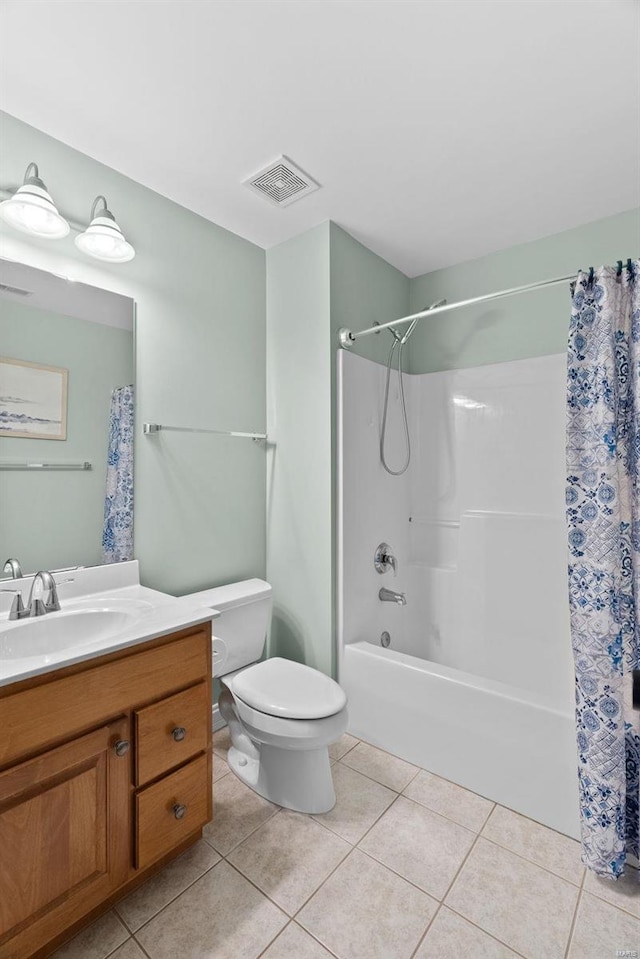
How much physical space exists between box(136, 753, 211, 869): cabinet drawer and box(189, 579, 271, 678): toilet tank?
430mm

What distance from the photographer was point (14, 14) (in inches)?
49.4

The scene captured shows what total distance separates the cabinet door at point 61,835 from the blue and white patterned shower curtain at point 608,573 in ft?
4.60

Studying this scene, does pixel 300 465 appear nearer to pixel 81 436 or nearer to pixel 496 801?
pixel 81 436

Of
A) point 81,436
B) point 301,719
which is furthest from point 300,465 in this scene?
point 301,719

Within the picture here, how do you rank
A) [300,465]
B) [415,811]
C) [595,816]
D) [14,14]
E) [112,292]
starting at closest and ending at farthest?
[14,14]
[595,816]
[415,811]
[112,292]
[300,465]

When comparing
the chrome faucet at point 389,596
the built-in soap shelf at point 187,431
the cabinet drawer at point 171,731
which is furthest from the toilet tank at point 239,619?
the built-in soap shelf at point 187,431

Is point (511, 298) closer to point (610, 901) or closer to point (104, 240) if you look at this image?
point (104, 240)

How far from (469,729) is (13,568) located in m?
1.75

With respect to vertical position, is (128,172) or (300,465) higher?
(128,172)

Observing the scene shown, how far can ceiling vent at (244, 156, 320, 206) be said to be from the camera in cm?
183

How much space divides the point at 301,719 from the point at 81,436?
1.30 metres

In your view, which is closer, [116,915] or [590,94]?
[116,915]

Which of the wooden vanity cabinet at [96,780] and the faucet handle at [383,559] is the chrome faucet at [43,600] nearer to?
the wooden vanity cabinet at [96,780]

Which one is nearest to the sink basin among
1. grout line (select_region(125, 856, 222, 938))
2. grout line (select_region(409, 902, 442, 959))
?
grout line (select_region(125, 856, 222, 938))
